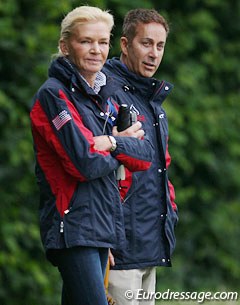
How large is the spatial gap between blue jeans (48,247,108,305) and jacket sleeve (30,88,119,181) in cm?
30

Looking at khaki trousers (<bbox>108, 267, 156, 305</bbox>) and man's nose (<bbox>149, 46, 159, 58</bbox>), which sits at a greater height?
man's nose (<bbox>149, 46, 159, 58</bbox>)

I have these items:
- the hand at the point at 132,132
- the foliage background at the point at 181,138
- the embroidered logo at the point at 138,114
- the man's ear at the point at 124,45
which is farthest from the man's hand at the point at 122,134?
the foliage background at the point at 181,138

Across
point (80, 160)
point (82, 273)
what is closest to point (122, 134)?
point (80, 160)

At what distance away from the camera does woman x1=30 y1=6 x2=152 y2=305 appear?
3.98 metres

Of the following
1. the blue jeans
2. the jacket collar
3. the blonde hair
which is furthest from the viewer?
the jacket collar

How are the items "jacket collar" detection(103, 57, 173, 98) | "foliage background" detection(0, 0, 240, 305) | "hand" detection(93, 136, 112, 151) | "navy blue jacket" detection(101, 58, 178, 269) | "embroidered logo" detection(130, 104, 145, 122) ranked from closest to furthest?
"hand" detection(93, 136, 112, 151) → "navy blue jacket" detection(101, 58, 178, 269) → "embroidered logo" detection(130, 104, 145, 122) → "jacket collar" detection(103, 57, 173, 98) → "foliage background" detection(0, 0, 240, 305)

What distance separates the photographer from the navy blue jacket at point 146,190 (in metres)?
4.48

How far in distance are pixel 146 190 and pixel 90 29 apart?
2.66ft

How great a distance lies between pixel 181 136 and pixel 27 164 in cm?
178

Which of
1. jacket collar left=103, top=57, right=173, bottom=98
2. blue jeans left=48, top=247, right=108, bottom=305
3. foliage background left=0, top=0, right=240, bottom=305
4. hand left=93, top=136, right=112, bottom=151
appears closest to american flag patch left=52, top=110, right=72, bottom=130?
hand left=93, top=136, right=112, bottom=151

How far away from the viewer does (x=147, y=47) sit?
4.76 metres

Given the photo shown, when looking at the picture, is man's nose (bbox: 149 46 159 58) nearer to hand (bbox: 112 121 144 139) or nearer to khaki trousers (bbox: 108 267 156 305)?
hand (bbox: 112 121 144 139)

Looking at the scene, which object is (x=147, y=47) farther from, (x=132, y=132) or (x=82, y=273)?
(x=82, y=273)

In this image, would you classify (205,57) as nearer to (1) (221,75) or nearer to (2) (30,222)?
(1) (221,75)
